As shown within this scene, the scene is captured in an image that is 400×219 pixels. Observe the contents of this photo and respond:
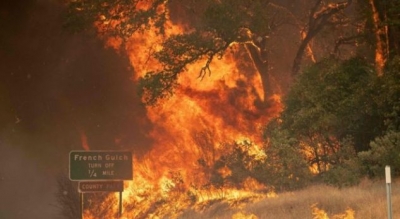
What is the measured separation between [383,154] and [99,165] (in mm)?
8838

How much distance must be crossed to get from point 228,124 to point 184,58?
11.8 metres

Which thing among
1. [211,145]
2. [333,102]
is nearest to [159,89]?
[333,102]

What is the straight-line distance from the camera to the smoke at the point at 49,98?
152 feet

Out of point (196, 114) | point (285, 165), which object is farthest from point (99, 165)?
point (196, 114)

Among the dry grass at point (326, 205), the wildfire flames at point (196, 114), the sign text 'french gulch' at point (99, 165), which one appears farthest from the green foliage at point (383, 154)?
the wildfire flames at point (196, 114)

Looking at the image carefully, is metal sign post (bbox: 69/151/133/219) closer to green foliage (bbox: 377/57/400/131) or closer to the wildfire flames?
green foliage (bbox: 377/57/400/131)

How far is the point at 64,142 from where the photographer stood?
152 feet

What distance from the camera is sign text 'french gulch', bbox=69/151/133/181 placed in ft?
88.7

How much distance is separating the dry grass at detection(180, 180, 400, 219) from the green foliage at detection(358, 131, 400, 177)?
695 millimetres

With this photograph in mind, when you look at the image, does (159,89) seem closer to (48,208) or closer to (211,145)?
(211,145)

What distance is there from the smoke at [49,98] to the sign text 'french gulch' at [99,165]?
1865 cm

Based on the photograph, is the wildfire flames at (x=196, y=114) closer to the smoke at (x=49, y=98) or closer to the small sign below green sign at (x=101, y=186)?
the smoke at (x=49, y=98)

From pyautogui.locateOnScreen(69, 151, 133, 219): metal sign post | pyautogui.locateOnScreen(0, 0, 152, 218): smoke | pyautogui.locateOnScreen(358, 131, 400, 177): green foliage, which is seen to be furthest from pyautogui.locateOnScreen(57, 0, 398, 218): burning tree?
pyautogui.locateOnScreen(69, 151, 133, 219): metal sign post

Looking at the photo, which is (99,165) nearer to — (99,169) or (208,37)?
(99,169)
